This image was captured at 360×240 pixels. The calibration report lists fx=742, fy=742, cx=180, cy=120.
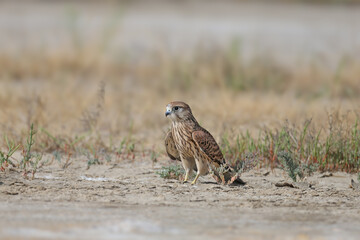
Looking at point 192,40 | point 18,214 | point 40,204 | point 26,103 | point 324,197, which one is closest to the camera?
point 18,214

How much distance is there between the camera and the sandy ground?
4.41 m

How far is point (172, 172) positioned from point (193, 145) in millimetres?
465

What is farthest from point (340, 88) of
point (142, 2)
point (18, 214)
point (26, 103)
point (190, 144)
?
point (142, 2)

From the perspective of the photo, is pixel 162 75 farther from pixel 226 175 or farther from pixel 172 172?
pixel 226 175

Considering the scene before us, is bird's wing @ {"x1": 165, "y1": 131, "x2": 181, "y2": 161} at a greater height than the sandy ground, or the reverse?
bird's wing @ {"x1": 165, "y1": 131, "x2": 181, "y2": 161}

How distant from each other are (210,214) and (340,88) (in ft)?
22.2

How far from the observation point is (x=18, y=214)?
4766 millimetres

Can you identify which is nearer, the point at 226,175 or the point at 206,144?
the point at 206,144

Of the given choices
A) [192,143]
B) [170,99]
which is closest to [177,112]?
[192,143]

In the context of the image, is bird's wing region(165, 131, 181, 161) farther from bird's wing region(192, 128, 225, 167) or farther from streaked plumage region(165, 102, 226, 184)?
bird's wing region(192, 128, 225, 167)

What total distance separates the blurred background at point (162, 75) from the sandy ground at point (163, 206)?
875 mm

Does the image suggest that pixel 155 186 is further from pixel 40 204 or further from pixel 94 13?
pixel 94 13

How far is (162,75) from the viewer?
12.0 m

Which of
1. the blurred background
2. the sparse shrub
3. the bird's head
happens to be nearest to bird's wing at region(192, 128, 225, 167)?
the bird's head
